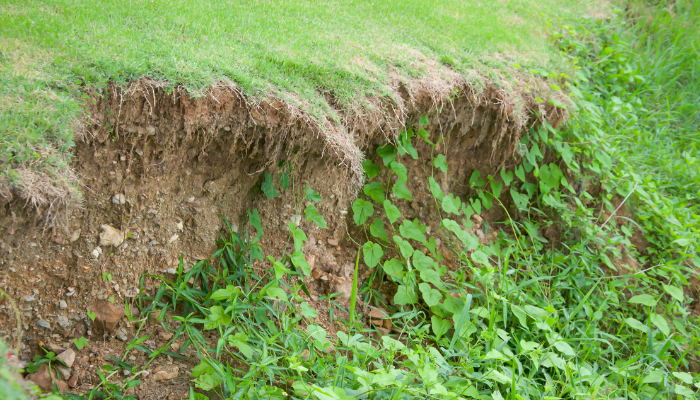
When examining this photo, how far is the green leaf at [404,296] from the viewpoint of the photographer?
2.72 metres

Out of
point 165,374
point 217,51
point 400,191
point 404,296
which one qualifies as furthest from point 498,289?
point 217,51

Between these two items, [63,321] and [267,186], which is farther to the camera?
[267,186]

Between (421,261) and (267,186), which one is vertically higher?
(267,186)

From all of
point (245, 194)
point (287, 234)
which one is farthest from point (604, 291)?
point (245, 194)

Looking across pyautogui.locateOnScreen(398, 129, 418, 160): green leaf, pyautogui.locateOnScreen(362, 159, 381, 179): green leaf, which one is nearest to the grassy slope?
pyautogui.locateOnScreen(398, 129, 418, 160): green leaf

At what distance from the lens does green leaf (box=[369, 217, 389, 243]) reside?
292 cm

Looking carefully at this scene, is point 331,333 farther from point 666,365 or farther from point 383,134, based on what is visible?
point 666,365

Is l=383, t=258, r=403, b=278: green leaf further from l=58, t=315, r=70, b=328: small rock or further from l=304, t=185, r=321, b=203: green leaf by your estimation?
l=58, t=315, r=70, b=328: small rock

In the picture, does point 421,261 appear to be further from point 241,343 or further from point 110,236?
point 110,236

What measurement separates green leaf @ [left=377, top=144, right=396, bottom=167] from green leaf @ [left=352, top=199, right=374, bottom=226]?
0.28 meters

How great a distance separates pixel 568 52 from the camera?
4484 mm

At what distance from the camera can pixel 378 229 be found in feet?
9.60

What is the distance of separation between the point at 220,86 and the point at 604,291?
2.71 m

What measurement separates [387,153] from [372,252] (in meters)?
0.62
